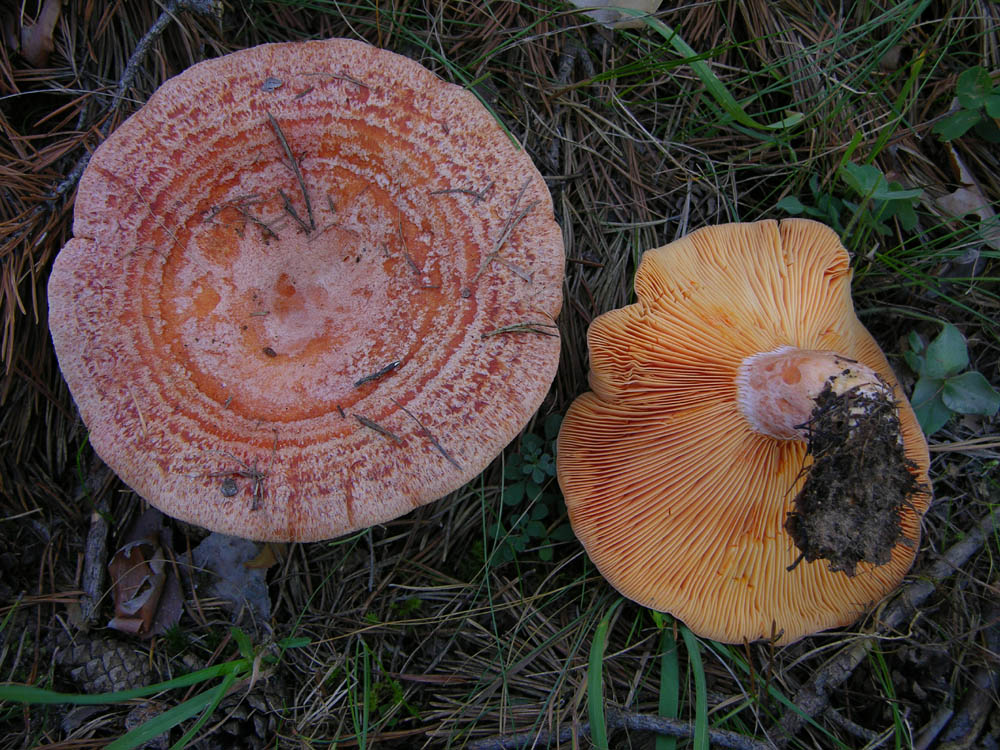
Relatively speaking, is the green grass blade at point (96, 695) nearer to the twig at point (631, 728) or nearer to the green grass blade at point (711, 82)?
the twig at point (631, 728)

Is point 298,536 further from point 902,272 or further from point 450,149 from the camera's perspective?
point 902,272

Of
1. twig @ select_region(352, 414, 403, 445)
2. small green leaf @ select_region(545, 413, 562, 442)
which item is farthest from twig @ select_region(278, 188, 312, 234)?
small green leaf @ select_region(545, 413, 562, 442)

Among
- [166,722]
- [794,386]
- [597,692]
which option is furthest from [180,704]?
[794,386]

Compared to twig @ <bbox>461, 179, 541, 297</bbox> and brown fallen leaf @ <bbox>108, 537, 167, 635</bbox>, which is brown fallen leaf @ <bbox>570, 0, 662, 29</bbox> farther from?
brown fallen leaf @ <bbox>108, 537, 167, 635</bbox>

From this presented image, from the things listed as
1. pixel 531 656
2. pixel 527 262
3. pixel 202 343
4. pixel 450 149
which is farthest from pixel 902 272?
pixel 202 343

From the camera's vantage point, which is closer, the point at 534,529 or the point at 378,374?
the point at 378,374

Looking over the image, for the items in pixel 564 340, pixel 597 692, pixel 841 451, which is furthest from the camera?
pixel 564 340

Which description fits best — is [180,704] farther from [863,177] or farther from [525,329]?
[863,177]
